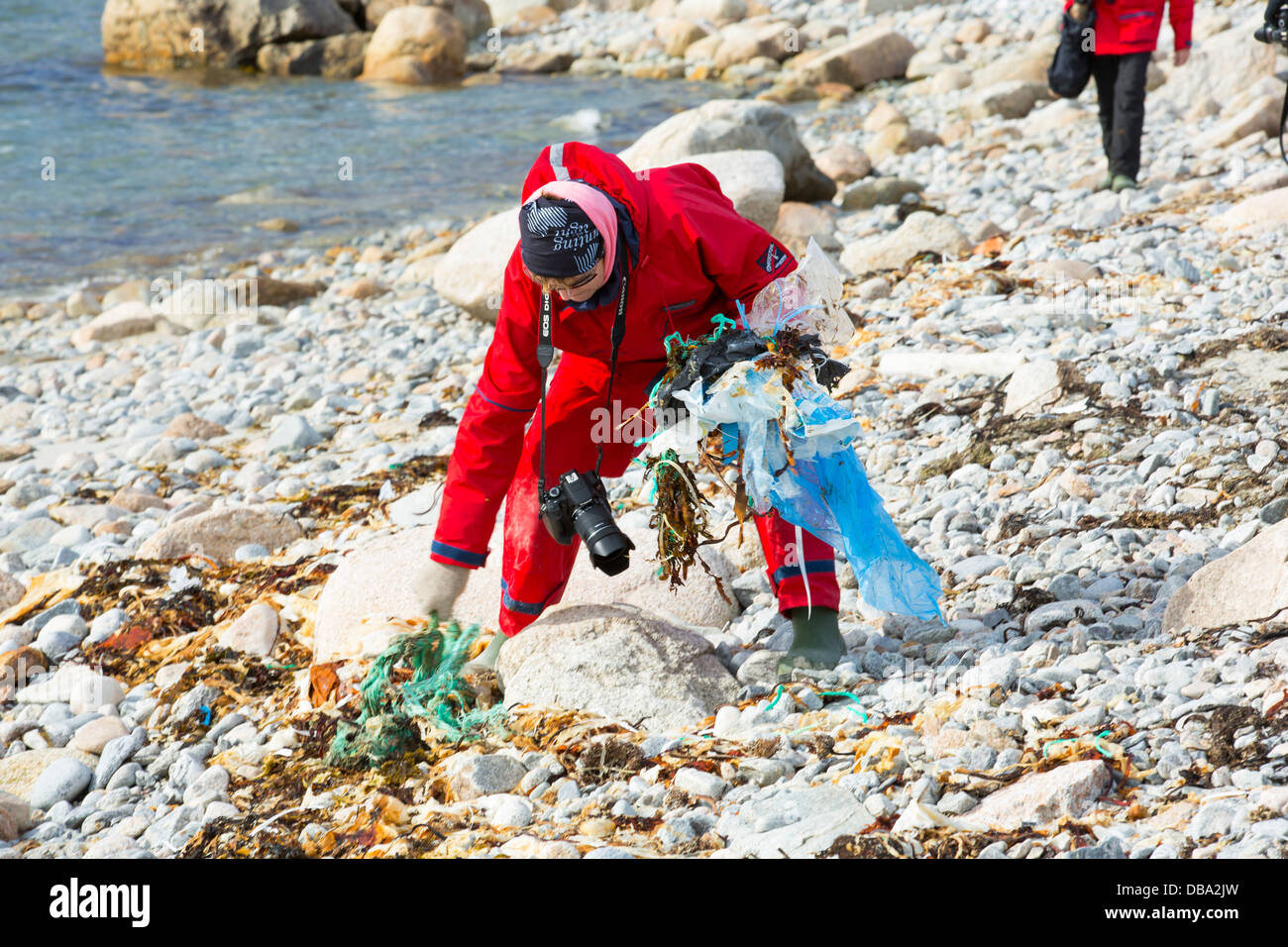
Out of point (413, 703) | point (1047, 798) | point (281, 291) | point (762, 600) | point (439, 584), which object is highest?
point (281, 291)

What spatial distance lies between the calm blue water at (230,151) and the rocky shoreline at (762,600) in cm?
365

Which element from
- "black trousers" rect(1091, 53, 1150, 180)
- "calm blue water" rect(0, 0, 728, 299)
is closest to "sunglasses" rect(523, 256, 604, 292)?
"black trousers" rect(1091, 53, 1150, 180)

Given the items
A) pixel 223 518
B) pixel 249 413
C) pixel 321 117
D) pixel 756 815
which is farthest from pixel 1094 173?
pixel 321 117

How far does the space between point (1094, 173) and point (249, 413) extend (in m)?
6.16

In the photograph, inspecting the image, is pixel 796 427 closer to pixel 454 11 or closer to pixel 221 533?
pixel 221 533

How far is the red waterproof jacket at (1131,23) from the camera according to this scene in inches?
287

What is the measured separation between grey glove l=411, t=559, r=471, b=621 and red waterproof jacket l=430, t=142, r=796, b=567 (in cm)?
4

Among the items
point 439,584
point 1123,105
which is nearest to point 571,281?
point 439,584

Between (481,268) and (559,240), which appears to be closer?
(559,240)

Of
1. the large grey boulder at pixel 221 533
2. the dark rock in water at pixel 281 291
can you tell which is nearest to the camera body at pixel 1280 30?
the large grey boulder at pixel 221 533

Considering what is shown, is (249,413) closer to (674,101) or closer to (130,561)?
(130,561)

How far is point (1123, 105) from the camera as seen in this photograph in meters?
7.64

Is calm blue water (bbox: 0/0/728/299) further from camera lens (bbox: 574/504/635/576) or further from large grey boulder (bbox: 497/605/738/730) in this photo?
camera lens (bbox: 574/504/635/576)

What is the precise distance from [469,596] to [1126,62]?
5810 millimetres
